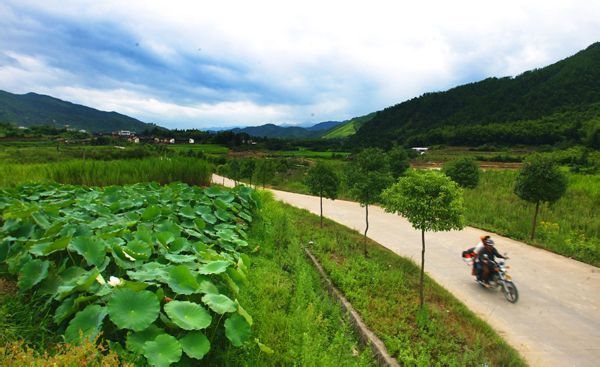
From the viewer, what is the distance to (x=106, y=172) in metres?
12.4

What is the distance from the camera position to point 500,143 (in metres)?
56.3

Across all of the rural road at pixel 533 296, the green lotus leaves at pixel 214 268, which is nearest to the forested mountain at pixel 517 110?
the rural road at pixel 533 296

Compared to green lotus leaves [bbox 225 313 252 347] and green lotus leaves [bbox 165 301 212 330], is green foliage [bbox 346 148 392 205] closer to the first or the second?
green lotus leaves [bbox 225 313 252 347]

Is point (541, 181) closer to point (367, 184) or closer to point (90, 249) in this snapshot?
point (367, 184)

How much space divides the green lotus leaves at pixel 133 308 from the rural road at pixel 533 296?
18.7 ft

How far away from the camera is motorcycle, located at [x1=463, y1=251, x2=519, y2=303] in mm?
7246

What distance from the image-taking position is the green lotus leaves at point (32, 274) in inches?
134

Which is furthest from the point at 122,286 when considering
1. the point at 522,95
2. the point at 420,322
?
the point at 522,95

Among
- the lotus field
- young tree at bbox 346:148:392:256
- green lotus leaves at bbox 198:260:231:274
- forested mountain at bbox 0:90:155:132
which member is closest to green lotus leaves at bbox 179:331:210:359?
the lotus field

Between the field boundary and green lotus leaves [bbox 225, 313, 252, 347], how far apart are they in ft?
8.31

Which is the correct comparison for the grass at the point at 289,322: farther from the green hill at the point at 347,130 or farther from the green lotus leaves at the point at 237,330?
the green hill at the point at 347,130

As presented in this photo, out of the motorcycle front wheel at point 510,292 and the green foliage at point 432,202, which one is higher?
the green foliage at point 432,202

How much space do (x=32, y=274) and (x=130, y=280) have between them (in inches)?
37.6

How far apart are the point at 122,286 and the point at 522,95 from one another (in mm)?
95249
